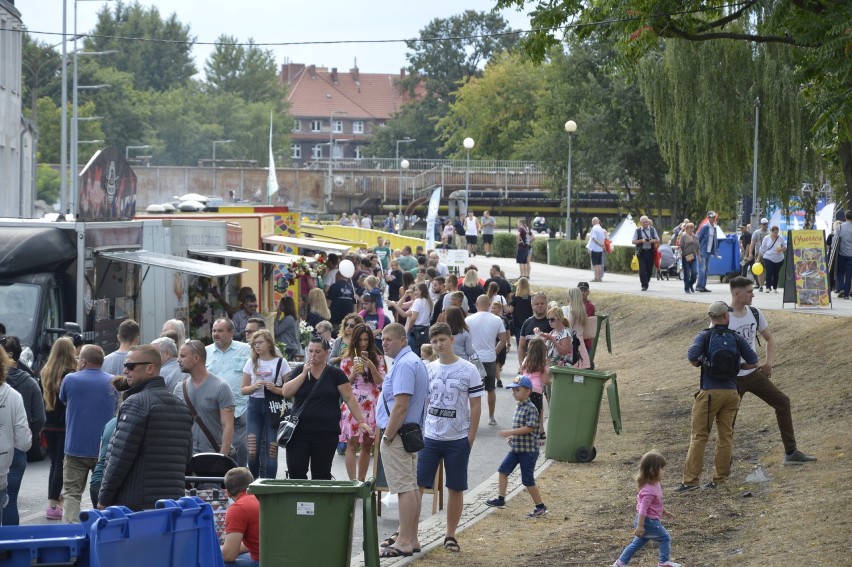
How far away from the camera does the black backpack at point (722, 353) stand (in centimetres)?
1252

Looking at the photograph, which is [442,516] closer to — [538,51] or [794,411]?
[794,411]

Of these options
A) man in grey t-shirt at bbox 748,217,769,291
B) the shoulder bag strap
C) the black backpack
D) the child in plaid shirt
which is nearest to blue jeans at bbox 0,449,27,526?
the shoulder bag strap

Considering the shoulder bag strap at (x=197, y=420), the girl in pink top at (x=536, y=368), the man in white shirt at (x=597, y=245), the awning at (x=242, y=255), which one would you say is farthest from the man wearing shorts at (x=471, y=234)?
the shoulder bag strap at (x=197, y=420)

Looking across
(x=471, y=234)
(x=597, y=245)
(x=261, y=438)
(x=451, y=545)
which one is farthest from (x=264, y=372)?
(x=471, y=234)

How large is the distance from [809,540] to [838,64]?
5.51 m

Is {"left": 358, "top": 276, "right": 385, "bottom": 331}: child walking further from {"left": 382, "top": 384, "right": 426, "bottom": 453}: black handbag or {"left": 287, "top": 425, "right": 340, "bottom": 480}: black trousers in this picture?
{"left": 382, "top": 384, "right": 426, "bottom": 453}: black handbag

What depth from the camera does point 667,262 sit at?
38.9 metres

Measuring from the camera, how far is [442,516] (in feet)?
40.7

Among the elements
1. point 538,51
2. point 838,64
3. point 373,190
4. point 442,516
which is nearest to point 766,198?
point 538,51

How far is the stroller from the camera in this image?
3850cm

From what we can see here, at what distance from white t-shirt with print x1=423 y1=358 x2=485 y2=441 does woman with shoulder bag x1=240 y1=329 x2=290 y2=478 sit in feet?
5.68

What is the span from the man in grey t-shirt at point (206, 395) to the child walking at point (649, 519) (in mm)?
3243

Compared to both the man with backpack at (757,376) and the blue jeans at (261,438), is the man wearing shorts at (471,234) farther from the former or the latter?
the blue jeans at (261,438)

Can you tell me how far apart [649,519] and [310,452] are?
2806mm
